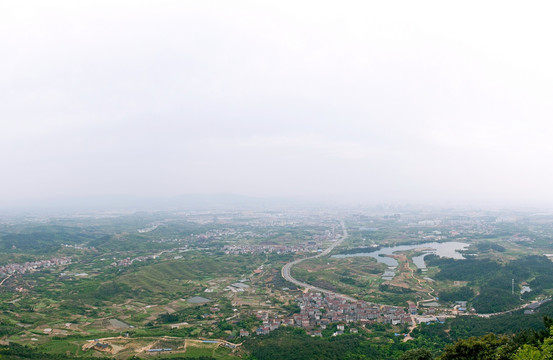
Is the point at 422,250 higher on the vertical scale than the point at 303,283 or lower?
lower

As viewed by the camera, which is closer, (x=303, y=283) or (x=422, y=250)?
(x=303, y=283)

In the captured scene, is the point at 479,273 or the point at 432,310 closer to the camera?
the point at 432,310

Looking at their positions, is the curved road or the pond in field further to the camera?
the pond in field

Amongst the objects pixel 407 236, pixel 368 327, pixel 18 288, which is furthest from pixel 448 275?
pixel 18 288

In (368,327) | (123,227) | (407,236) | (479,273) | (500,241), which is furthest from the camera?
(123,227)

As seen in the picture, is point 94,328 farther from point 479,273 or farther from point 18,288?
point 479,273

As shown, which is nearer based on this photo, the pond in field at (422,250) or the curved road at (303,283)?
the curved road at (303,283)

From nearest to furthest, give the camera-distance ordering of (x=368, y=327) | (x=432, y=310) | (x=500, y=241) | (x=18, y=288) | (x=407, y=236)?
(x=368, y=327) < (x=432, y=310) < (x=18, y=288) < (x=500, y=241) < (x=407, y=236)

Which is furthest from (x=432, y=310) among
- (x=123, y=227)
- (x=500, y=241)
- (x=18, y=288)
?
(x=123, y=227)
